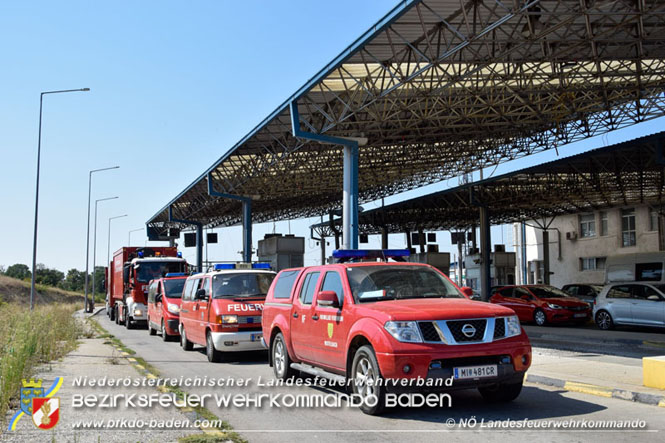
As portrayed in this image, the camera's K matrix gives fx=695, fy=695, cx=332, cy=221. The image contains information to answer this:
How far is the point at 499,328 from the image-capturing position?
26.8ft

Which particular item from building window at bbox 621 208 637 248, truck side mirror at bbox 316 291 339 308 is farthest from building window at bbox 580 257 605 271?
truck side mirror at bbox 316 291 339 308

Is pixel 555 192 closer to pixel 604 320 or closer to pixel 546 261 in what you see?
pixel 546 261

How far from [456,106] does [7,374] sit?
76.1ft

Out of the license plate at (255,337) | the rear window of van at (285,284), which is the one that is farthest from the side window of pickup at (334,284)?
the license plate at (255,337)

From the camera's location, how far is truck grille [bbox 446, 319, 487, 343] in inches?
311

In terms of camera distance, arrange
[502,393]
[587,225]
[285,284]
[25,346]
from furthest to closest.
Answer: [587,225], [285,284], [25,346], [502,393]

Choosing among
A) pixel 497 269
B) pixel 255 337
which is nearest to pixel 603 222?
pixel 497 269

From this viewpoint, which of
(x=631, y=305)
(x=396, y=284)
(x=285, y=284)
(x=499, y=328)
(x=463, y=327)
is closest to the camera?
(x=463, y=327)

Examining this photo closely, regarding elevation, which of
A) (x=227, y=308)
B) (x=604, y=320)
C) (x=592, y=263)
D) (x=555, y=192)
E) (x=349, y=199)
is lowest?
(x=604, y=320)

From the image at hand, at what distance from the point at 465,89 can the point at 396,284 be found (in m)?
19.0

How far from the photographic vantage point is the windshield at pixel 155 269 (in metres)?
27.3

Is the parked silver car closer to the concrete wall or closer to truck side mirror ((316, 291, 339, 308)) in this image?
truck side mirror ((316, 291, 339, 308))

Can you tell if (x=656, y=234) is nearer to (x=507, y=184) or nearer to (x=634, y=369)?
(x=507, y=184)

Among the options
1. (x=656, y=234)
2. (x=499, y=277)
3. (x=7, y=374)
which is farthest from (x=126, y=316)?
(x=656, y=234)
